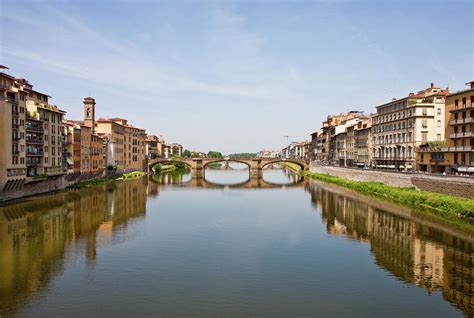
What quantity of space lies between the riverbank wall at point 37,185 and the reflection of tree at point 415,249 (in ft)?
125

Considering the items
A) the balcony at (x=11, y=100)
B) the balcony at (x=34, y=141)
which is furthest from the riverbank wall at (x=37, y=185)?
the balcony at (x=11, y=100)

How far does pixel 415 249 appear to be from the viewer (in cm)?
3184

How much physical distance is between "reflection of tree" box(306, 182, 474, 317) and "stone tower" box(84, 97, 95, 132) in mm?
62939

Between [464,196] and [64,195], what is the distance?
2065 inches

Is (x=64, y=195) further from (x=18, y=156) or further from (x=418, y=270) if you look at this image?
(x=418, y=270)

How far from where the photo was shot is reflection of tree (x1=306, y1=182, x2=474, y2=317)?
23.6m

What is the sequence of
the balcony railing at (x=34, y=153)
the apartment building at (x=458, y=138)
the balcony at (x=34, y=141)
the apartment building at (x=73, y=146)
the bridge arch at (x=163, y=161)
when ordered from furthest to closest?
the bridge arch at (x=163, y=161) → the apartment building at (x=73, y=146) → the apartment building at (x=458, y=138) → the balcony at (x=34, y=141) → the balcony railing at (x=34, y=153)

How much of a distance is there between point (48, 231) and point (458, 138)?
53.9 meters

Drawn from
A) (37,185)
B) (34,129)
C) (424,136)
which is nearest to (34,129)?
(34,129)

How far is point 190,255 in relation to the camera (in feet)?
97.8

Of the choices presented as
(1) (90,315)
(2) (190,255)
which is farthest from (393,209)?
(1) (90,315)

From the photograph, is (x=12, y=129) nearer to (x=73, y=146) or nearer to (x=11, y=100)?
(x=11, y=100)

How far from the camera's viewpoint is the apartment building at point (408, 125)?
234 ft

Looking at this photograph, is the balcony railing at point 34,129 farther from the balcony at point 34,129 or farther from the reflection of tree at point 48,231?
the reflection of tree at point 48,231
